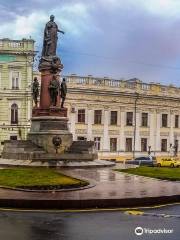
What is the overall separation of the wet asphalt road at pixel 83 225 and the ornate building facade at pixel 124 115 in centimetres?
4484

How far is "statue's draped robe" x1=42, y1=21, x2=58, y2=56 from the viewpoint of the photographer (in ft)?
102

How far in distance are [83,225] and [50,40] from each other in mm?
20944

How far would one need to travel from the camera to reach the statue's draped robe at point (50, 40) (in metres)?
31.0

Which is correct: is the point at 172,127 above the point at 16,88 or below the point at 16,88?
below

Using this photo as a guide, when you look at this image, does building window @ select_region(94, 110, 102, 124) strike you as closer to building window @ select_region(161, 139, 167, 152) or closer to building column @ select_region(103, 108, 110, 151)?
building column @ select_region(103, 108, 110, 151)

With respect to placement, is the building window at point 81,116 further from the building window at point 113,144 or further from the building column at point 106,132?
the building window at point 113,144

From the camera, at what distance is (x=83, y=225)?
11.4 m

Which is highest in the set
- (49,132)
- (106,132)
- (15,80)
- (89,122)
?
(15,80)

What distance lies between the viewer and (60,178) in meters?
19.7

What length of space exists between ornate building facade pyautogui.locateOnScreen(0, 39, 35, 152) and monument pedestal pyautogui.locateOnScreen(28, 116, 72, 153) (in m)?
26.1

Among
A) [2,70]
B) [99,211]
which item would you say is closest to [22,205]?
[99,211]

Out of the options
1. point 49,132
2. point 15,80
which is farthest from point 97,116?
point 49,132

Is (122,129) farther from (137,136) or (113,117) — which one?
(137,136)

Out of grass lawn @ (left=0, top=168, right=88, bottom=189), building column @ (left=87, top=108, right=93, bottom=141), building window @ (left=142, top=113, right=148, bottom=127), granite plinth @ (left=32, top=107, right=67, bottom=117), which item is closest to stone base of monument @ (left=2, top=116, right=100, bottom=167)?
granite plinth @ (left=32, top=107, right=67, bottom=117)
